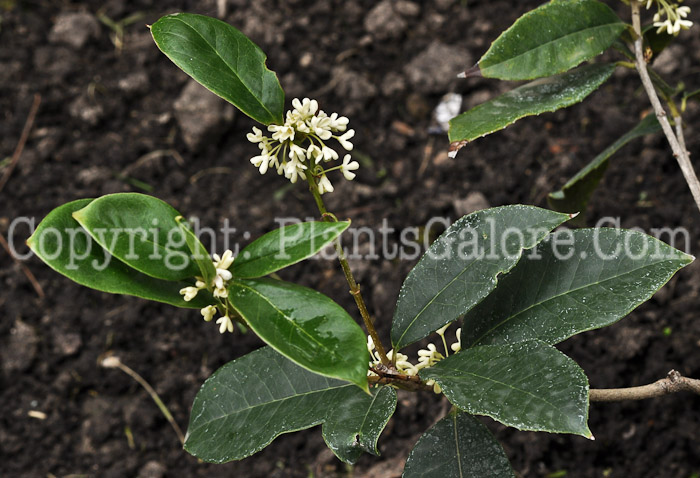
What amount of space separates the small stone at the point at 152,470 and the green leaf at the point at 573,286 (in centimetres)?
110

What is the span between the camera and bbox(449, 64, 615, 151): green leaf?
1.50 meters

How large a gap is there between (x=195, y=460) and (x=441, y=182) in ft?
4.10

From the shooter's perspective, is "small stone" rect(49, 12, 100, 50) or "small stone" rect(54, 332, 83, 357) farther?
"small stone" rect(49, 12, 100, 50)

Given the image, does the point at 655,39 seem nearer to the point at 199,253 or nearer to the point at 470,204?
the point at 470,204

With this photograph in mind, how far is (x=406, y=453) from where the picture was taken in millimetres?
2064

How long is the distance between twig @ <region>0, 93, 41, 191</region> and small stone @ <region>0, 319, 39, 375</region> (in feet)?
2.06

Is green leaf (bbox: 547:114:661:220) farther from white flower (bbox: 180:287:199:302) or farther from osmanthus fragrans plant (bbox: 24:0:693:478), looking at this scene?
white flower (bbox: 180:287:199:302)

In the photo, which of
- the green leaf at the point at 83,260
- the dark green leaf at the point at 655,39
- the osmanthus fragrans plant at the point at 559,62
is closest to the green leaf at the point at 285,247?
the green leaf at the point at 83,260

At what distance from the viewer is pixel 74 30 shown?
2.90 metres

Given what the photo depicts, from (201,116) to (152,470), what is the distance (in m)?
1.27

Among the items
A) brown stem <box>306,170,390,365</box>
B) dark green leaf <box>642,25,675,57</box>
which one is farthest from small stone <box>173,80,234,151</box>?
dark green leaf <box>642,25,675,57</box>

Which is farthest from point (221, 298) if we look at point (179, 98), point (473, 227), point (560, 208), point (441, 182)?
point (179, 98)

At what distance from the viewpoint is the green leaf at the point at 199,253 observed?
43.1 inches

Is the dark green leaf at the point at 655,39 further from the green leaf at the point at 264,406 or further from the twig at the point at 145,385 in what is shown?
the twig at the point at 145,385
